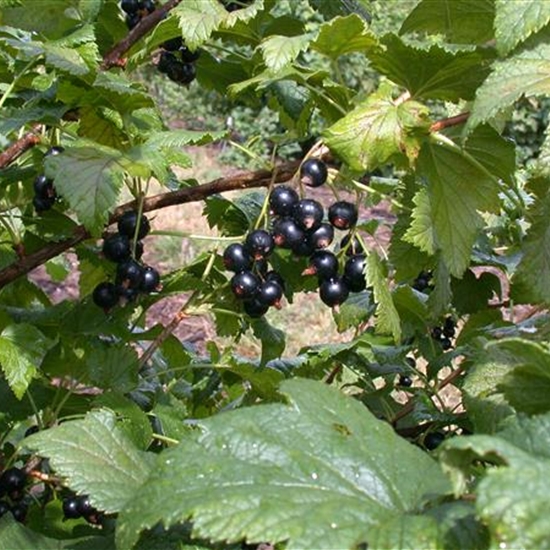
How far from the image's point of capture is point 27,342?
1382 millimetres

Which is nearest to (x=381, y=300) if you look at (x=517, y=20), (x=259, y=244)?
(x=259, y=244)

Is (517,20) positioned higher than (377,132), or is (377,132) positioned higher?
(517,20)

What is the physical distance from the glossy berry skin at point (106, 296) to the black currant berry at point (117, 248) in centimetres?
6

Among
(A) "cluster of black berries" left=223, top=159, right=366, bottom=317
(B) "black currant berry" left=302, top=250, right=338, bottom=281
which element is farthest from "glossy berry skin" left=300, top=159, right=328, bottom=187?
(B) "black currant berry" left=302, top=250, right=338, bottom=281

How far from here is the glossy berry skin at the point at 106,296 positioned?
4.52 feet

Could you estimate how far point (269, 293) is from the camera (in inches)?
51.5

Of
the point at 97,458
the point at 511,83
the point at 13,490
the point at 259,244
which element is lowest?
the point at 13,490

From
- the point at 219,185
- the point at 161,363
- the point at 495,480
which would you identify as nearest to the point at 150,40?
the point at 219,185

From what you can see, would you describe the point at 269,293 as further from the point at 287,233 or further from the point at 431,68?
the point at 431,68

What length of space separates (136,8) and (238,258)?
55 cm

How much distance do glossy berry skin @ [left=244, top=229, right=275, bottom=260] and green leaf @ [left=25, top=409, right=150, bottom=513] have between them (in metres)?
0.31

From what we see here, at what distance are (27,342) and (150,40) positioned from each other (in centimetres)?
46

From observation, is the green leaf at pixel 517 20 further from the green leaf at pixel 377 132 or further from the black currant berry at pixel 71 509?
the black currant berry at pixel 71 509

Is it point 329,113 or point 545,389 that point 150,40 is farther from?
point 545,389
